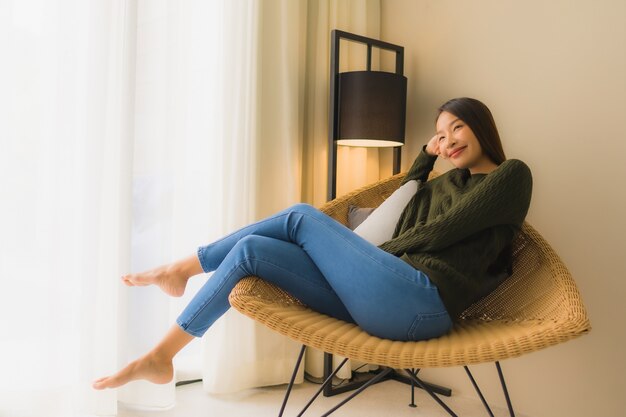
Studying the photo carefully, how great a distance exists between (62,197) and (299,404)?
116 centimetres

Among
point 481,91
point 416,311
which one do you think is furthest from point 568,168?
point 416,311

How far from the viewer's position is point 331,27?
256 cm

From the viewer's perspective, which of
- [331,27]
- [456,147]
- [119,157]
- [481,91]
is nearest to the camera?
[456,147]

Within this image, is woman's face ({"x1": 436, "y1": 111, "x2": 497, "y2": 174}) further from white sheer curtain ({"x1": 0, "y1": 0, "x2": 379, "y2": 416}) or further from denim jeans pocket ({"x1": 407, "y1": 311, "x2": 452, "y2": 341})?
white sheer curtain ({"x1": 0, "y1": 0, "x2": 379, "y2": 416})

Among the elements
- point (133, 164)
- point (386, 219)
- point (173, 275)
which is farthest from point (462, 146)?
point (133, 164)

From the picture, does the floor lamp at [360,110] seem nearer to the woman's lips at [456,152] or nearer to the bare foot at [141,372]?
the woman's lips at [456,152]

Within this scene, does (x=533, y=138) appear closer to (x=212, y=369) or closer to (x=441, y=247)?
(x=441, y=247)

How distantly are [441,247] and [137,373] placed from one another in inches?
33.8

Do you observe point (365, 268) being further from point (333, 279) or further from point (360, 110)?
point (360, 110)

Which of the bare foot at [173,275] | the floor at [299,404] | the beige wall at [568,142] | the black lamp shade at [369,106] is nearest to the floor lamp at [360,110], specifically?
the black lamp shade at [369,106]

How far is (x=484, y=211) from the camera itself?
1.48 meters

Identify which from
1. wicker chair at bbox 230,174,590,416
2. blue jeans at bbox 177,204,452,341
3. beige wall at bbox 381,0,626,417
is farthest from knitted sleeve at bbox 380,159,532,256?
beige wall at bbox 381,0,626,417

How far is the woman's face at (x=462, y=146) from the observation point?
179 centimetres

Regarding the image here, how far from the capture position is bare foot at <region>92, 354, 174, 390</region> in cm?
143
